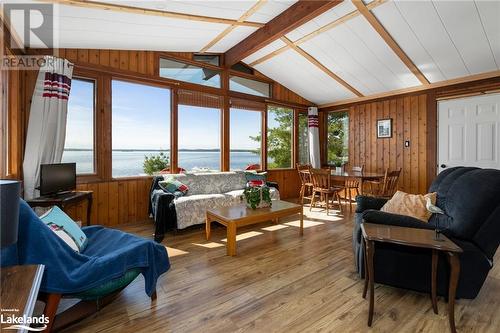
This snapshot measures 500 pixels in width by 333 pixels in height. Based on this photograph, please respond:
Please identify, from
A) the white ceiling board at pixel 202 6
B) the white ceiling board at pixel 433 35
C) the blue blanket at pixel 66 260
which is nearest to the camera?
the blue blanket at pixel 66 260

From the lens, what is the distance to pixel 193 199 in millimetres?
3654

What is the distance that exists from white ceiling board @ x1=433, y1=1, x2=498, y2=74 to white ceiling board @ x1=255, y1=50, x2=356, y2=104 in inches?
82.7

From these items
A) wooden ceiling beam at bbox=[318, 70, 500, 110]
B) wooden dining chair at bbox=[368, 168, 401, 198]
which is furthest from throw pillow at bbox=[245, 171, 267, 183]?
wooden ceiling beam at bbox=[318, 70, 500, 110]

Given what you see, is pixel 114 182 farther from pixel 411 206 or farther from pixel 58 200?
pixel 411 206

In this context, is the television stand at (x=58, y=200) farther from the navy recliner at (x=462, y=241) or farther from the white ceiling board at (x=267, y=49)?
the white ceiling board at (x=267, y=49)

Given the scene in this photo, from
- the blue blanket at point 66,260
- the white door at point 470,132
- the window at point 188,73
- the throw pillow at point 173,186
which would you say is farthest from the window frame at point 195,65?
the white door at point 470,132

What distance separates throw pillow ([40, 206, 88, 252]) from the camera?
1.83 m

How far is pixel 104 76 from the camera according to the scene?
3850mm

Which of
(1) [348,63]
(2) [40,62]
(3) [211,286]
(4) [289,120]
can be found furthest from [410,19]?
(2) [40,62]

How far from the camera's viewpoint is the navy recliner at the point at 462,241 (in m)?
1.81

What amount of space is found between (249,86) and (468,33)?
12.0ft

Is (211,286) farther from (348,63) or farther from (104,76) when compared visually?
(348,63)

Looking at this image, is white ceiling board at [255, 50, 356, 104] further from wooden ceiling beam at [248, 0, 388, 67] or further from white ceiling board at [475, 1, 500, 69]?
white ceiling board at [475, 1, 500, 69]

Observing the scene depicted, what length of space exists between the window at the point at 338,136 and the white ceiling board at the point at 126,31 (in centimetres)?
382
